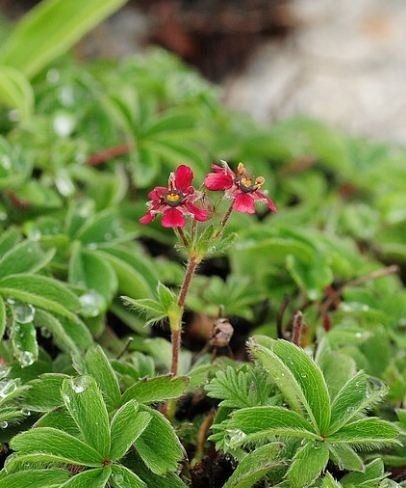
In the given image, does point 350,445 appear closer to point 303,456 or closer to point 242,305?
→ point 303,456

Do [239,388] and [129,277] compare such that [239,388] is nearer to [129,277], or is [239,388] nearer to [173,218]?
[173,218]

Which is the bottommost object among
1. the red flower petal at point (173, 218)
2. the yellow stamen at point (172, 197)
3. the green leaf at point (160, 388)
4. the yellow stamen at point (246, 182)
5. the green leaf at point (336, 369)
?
the green leaf at point (336, 369)

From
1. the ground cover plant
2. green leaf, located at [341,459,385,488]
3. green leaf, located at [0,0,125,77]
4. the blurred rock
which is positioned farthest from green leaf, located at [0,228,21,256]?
the blurred rock

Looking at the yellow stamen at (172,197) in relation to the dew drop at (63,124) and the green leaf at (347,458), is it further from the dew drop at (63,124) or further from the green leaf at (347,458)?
the dew drop at (63,124)

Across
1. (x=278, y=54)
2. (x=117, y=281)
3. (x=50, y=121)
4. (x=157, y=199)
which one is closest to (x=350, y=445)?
(x=157, y=199)

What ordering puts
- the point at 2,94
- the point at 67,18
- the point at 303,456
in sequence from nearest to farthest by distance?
the point at 303,456
the point at 2,94
the point at 67,18

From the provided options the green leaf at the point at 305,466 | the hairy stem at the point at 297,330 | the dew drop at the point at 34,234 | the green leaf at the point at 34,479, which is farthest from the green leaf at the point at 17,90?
the green leaf at the point at 305,466
